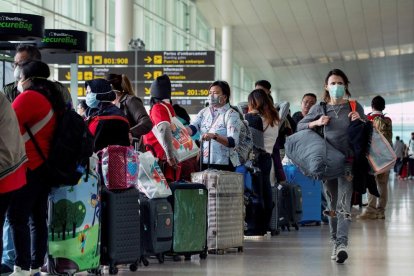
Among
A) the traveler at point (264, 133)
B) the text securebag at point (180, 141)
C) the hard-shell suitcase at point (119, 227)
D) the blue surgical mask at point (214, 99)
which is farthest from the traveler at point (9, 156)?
the traveler at point (264, 133)

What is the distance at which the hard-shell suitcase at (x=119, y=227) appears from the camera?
7.15 meters

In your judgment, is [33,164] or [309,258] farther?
[309,258]

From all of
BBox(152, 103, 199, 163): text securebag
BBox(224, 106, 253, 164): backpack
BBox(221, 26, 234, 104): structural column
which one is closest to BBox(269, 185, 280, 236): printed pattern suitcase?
BBox(224, 106, 253, 164): backpack

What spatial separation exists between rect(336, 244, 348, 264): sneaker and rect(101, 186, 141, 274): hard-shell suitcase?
1778mm

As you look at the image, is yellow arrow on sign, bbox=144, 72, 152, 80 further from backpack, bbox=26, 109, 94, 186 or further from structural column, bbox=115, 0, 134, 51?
backpack, bbox=26, 109, 94, 186

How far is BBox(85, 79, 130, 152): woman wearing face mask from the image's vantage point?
286 inches

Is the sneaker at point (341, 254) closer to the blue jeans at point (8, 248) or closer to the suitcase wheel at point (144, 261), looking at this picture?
the suitcase wheel at point (144, 261)

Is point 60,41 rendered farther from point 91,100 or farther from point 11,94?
point 11,94

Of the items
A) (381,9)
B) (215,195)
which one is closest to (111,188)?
(215,195)

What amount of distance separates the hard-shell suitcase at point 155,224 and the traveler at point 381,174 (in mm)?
6358

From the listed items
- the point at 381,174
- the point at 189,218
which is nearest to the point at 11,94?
the point at 189,218

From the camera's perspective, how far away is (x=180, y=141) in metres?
8.79

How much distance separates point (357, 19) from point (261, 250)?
1249 inches

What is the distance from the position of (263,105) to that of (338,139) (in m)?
2.71
